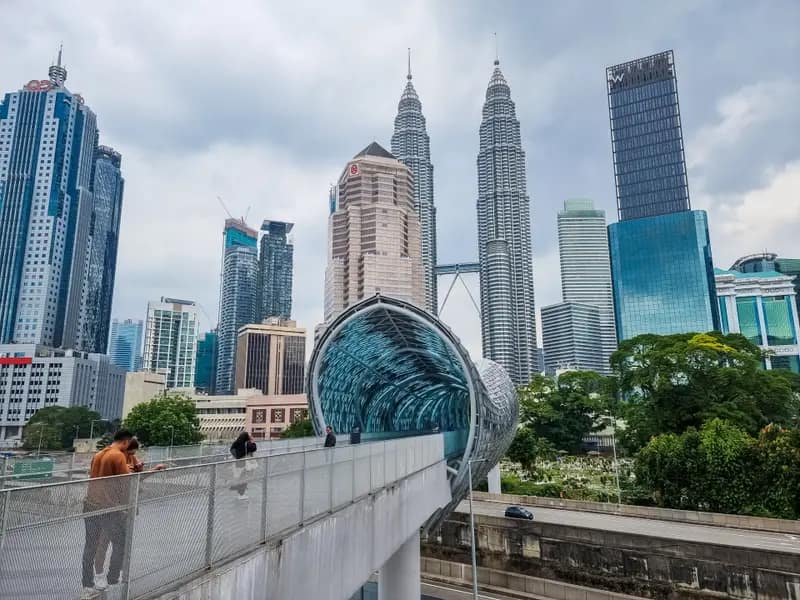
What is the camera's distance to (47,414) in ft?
276

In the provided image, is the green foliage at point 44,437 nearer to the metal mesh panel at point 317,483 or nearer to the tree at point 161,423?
the tree at point 161,423

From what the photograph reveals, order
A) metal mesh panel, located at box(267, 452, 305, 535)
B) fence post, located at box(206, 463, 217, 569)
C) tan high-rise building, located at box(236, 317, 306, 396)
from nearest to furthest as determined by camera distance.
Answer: fence post, located at box(206, 463, 217, 569)
metal mesh panel, located at box(267, 452, 305, 535)
tan high-rise building, located at box(236, 317, 306, 396)

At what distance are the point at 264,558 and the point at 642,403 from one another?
46.2 metres

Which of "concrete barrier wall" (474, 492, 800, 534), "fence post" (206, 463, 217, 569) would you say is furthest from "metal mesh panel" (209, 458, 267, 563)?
"concrete barrier wall" (474, 492, 800, 534)

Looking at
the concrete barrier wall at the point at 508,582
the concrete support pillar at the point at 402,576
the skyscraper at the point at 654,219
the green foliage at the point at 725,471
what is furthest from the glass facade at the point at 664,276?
the concrete support pillar at the point at 402,576

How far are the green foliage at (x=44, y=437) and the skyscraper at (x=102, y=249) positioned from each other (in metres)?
66.5

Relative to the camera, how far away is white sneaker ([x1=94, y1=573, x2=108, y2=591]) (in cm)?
420

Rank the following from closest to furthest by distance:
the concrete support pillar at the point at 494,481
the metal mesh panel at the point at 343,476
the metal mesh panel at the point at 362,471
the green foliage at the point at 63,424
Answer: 1. the metal mesh panel at the point at 343,476
2. the metal mesh panel at the point at 362,471
3. the concrete support pillar at the point at 494,481
4. the green foliage at the point at 63,424

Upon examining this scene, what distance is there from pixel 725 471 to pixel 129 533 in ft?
113

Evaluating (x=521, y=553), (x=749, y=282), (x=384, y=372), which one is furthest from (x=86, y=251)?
(x=749, y=282)

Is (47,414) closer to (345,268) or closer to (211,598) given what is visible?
(345,268)

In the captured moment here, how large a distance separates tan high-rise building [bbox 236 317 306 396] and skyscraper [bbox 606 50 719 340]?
3569 inches

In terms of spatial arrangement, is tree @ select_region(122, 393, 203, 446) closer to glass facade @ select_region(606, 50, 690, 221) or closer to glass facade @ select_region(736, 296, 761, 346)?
glass facade @ select_region(606, 50, 690, 221)

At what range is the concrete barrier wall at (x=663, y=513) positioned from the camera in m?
26.6
